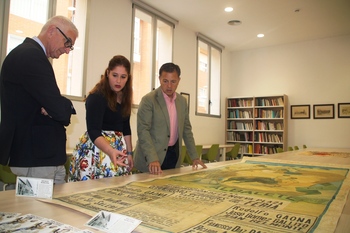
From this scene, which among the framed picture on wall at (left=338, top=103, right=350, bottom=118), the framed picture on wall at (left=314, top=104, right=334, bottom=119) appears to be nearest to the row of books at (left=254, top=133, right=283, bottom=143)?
the framed picture on wall at (left=314, top=104, right=334, bottom=119)

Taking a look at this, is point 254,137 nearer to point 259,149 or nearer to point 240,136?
point 259,149

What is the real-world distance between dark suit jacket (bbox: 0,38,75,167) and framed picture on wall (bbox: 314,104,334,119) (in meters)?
7.06

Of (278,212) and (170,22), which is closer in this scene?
(278,212)

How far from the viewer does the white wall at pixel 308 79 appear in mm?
6789

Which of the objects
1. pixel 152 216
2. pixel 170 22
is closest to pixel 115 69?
pixel 152 216

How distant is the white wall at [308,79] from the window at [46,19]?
17.1 ft

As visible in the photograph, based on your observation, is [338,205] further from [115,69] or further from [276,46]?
[276,46]

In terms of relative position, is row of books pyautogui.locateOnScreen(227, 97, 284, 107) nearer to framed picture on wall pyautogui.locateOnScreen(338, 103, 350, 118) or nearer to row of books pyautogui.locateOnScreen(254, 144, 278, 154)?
row of books pyautogui.locateOnScreen(254, 144, 278, 154)

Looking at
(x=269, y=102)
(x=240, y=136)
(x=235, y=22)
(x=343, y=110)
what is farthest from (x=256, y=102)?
(x=235, y=22)

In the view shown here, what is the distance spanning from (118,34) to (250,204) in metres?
4.56

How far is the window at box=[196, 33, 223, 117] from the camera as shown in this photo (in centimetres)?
727

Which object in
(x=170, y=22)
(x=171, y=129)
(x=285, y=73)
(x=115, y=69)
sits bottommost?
(x=171, y=129)

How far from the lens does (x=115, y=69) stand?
5.74ft

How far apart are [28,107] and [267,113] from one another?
6.92m
